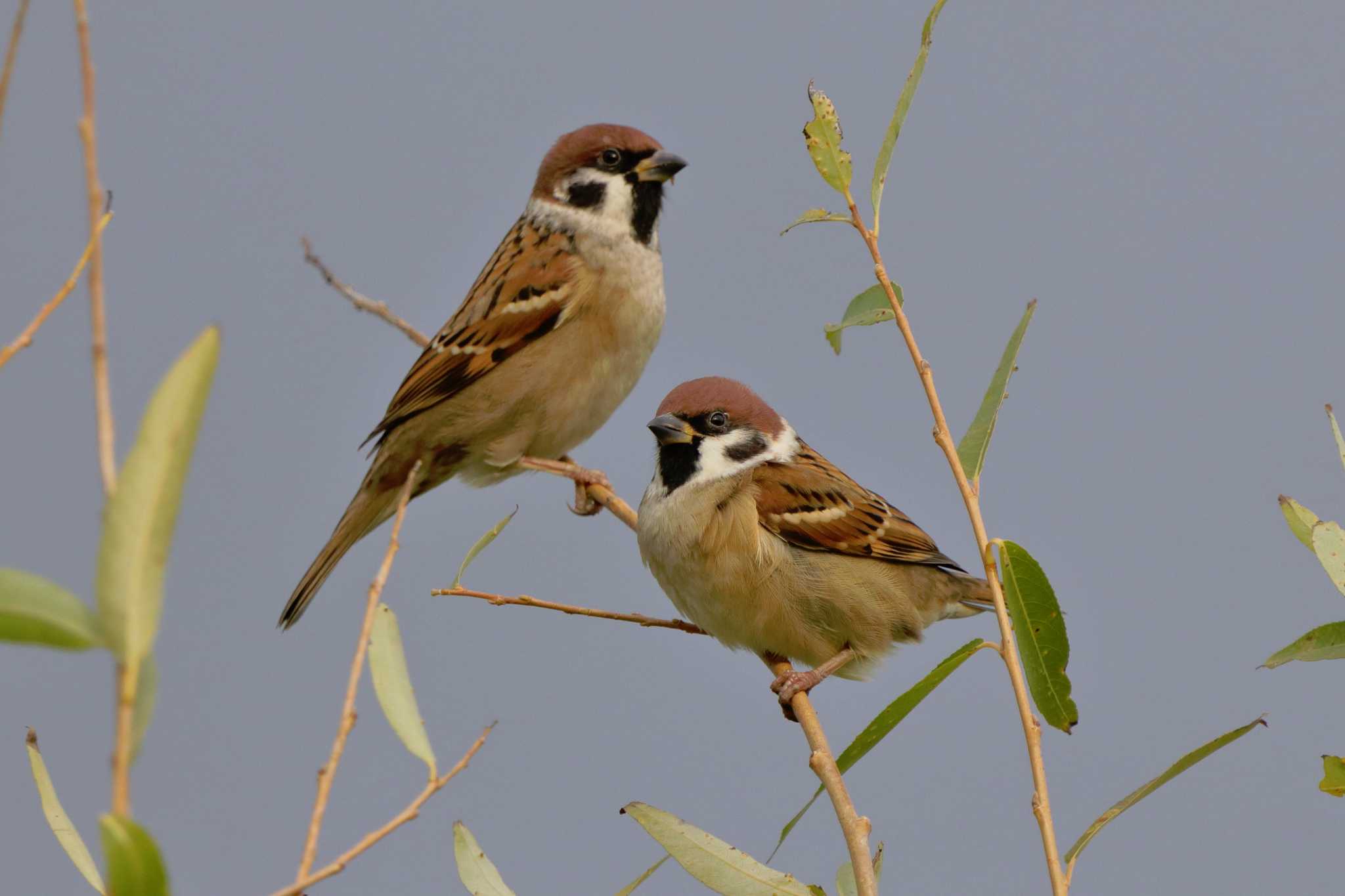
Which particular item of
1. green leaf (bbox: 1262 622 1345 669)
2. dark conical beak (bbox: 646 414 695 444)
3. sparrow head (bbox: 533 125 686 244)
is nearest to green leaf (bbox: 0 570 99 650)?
green leaf (bbox: 1262 622 1345 669)

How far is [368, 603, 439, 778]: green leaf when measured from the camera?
104cm

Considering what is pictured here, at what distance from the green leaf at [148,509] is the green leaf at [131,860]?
0.07 meters

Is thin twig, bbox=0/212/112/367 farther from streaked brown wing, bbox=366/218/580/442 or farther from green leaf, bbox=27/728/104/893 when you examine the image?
streaked brown wing, bbox=366/218/580/442

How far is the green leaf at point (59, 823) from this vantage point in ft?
3.59

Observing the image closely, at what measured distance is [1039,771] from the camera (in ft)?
3.95

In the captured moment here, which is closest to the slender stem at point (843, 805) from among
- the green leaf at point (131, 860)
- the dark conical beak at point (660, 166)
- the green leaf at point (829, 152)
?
the green leaf at point (829, 152)

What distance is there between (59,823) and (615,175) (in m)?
2.15

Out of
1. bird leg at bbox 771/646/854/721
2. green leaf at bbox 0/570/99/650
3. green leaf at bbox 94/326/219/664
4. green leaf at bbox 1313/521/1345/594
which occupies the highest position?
green leaf at bbox 94/326/219/664

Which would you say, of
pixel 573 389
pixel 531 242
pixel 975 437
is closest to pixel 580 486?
pixel 573 389

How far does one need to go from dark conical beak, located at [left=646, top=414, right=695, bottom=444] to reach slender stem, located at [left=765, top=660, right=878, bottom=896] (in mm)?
704

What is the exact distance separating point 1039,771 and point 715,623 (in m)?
1.23

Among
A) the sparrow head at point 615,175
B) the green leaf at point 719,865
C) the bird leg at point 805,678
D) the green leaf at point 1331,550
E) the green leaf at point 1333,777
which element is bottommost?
the bird leg at point 805,678

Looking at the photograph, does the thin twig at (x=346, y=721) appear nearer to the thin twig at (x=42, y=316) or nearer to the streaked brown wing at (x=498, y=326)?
the thin twig at (x=42, y=316)

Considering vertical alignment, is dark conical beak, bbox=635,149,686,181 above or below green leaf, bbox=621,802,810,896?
above
